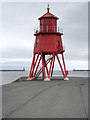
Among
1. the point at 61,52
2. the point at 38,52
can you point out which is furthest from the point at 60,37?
the point at 38,52

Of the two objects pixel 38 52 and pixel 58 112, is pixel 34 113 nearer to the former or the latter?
pixel 58 112

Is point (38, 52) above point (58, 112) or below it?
above

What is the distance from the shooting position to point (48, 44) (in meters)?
33.3

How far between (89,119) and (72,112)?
144cm

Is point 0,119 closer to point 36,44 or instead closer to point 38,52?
point 38,52

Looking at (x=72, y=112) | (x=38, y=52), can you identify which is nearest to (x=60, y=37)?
(x=38, y=52)

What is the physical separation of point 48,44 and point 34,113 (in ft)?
81.5

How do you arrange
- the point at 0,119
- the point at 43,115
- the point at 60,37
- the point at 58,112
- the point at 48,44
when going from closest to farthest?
the point at 0,119
the point at 43,115
the point at 58,112
the point at 48,44
the point at 60,37

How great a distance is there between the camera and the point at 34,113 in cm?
927

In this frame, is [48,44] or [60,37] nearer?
[48,44]

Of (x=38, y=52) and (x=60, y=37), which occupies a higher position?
(x=60, y=37)

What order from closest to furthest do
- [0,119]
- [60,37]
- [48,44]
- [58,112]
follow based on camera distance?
[0,119] < [58,112] < [48,44] < [60,37]

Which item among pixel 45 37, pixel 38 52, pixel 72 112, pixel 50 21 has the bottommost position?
pixel 72 112

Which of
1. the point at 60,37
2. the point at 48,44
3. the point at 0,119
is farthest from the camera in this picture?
the point at 60,37
